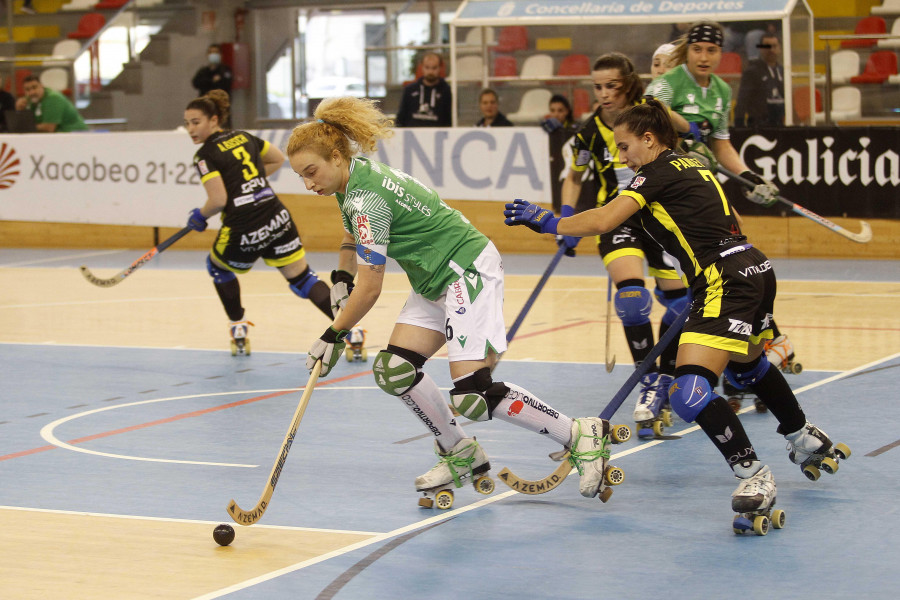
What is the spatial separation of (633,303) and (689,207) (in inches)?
60.8

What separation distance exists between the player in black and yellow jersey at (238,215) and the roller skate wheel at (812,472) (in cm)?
397

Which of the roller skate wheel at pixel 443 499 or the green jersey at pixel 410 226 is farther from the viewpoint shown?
the roller skate wheel at pixel 443 499

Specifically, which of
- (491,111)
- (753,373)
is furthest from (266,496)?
(491,111)

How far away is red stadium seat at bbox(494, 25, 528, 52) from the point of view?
45.5 ft

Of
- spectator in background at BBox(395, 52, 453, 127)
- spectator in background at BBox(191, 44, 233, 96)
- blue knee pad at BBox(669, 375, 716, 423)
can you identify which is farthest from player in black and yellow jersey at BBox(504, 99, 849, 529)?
spectator in background at BBox(191, 44, 233, 96)

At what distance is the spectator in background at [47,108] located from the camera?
51.5 ft

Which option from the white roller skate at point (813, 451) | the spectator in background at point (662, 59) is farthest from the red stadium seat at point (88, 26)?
the white roller skate at point (813, 451)

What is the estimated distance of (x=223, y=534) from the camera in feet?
13.8

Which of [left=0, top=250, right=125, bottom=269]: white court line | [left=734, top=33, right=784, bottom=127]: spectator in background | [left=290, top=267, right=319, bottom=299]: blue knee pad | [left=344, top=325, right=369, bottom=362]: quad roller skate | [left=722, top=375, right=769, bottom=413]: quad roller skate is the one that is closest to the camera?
[left=722, top=375, right=769, bottom=413]: quad roller skate

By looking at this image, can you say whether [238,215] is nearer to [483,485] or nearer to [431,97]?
[483,485]

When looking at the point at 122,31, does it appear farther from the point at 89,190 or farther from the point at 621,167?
the point at 621,167

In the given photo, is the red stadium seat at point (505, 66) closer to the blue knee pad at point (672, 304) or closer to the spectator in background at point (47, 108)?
the spectator in background at point (47, 108)

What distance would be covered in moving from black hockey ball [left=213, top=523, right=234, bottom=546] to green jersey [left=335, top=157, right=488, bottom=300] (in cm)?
105

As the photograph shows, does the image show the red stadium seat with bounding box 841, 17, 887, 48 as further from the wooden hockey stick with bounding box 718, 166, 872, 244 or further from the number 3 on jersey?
the number 3 on jersey
